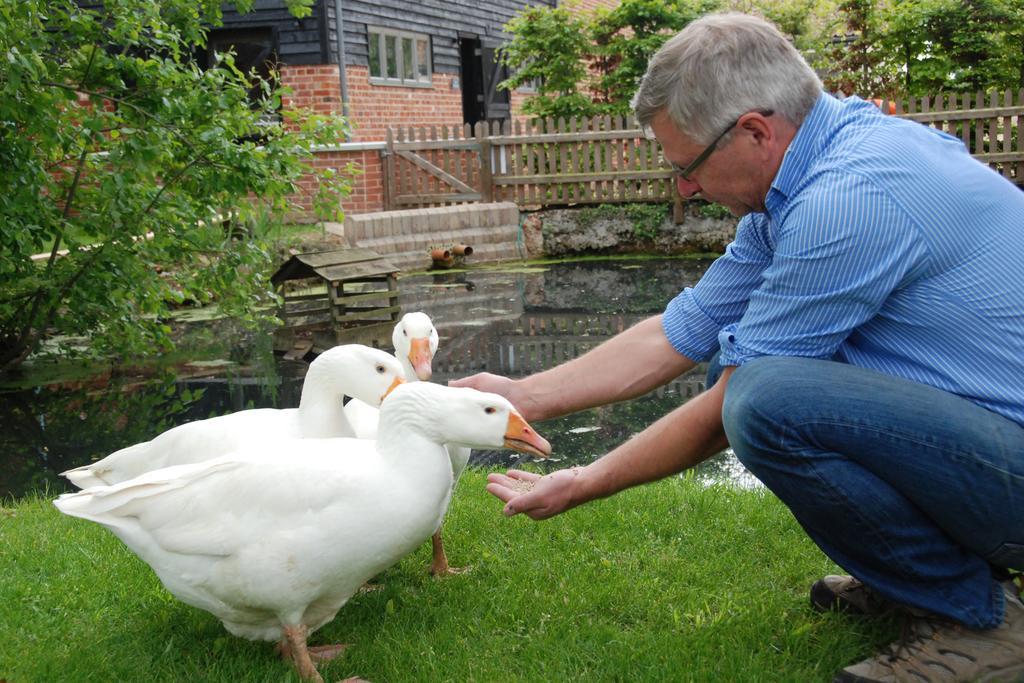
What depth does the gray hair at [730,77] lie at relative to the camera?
8.35 ft

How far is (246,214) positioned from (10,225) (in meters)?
1.52

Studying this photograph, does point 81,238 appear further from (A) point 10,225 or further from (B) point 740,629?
(B) point 740,629

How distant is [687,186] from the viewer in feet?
9.32

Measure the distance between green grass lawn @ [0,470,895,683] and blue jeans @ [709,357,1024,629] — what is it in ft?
1.43

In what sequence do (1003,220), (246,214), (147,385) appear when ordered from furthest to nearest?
(147,385), (246,214), (1003,220)

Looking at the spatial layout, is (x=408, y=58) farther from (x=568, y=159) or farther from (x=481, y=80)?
(x=568, y=159)

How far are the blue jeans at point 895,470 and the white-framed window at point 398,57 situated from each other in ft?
56.9

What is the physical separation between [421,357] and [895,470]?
2.07 meters

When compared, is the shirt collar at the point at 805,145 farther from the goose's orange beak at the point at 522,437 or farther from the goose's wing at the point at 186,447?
the goose's wing at the point at 186,447

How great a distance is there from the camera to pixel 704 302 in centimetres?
324

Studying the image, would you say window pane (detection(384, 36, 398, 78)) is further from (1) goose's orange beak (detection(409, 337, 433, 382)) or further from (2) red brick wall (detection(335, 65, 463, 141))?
(1) goose's orange beak (detection(409, 337, 433, 382))

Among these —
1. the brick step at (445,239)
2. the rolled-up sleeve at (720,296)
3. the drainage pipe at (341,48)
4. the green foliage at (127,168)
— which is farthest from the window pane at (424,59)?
the rolled-up sleeve at (720,296)

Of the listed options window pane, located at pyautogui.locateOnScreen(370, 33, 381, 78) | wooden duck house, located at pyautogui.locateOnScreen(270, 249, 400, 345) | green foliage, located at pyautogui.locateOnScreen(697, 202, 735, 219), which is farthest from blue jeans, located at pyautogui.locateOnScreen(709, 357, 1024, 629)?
window pane, located at pyautogui.locateOnScreen(370, 33, 381, 78)

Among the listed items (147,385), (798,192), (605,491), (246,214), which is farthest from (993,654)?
(147,385)
